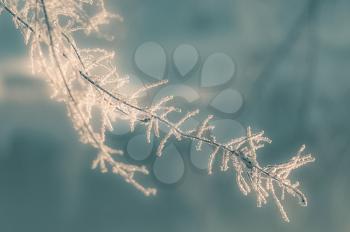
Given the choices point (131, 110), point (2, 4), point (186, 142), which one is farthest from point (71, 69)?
point (186, 142)

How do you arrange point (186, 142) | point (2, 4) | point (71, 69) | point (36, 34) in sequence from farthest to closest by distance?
point (186, 142) < point (2, 4) < point (71, 69) < point (36, 34)

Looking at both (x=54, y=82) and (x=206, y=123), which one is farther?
(x=206, y=123)

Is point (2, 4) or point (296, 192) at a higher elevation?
point (2, 4)

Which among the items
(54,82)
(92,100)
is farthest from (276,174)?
(54,82)

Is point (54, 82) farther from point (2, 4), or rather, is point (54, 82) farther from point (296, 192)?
point (296, 192)

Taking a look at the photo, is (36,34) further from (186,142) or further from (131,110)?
(186,142)

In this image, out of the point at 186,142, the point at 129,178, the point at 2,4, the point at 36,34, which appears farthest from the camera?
the point at 186,142

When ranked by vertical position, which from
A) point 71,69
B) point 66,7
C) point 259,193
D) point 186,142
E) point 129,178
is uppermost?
point 186,142

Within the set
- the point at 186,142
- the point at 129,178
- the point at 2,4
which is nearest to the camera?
the point at 129,178

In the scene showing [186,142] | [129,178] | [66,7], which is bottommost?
[129,178]
